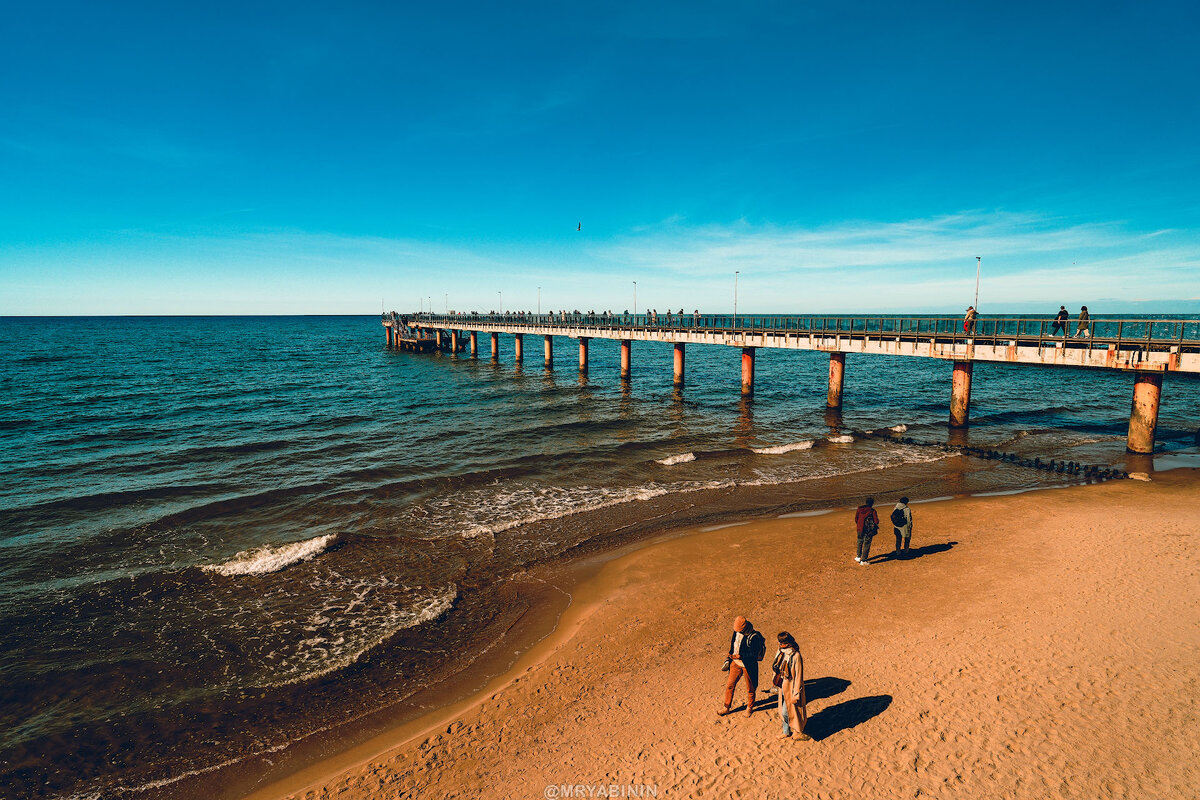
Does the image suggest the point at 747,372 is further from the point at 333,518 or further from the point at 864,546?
the point at 333,518

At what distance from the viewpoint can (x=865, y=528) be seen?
43.3ft

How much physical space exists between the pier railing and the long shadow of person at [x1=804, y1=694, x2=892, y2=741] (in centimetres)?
2236

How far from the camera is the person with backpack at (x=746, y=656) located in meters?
7.65

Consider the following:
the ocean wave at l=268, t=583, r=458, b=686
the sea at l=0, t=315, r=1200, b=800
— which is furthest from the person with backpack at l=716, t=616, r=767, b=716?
the ocean wave at l=268, t=583, r=458, b=686

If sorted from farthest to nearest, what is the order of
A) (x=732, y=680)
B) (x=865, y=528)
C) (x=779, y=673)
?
(x=865, y=528) < (x=732, y=680) < (x=779, y=673)

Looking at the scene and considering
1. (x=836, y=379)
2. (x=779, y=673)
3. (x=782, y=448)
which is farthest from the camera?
(x=836, y=379)

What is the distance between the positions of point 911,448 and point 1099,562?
14.2 m

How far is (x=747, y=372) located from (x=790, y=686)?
35915 mm

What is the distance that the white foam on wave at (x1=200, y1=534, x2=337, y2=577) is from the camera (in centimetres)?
1441

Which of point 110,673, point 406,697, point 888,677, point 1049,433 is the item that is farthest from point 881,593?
point 1049,433

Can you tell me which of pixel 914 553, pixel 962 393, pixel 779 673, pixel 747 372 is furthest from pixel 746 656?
pixel 747 372

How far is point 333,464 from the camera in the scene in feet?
78.2

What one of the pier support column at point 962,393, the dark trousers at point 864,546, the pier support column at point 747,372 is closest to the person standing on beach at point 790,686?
the dark trousers at point 864,546

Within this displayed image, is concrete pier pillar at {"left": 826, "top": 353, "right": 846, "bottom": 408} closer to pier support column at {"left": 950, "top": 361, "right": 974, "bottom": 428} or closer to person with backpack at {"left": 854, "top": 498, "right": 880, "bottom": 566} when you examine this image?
pier support column at {"left": 950, "top": 361, "right": 974, "bottom": 428}
